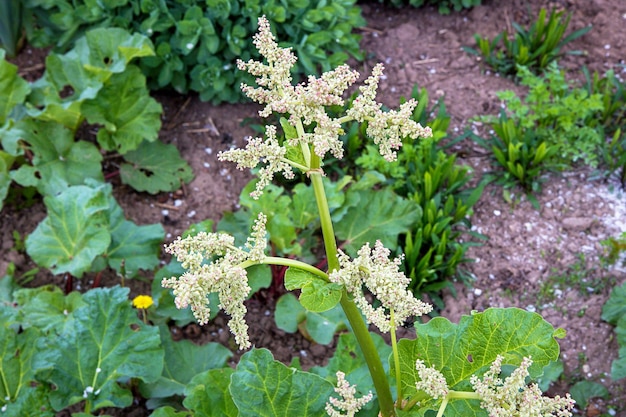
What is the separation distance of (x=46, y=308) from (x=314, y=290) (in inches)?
69.6

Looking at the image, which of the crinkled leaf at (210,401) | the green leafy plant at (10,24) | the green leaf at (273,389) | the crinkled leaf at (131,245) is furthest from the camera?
the green leafy plant at (10,24)

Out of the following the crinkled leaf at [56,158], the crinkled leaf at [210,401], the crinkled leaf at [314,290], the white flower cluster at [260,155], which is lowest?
the crinkled leaf at [56,158]

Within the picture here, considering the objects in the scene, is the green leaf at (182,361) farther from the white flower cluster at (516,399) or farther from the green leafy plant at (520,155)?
the green leafy plant at (520,155)

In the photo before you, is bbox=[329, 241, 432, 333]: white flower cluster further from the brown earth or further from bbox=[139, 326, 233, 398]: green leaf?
the brown earth

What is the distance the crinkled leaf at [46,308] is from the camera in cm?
295

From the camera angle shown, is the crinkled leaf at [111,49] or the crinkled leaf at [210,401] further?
the crinkled leaf at [111,49]

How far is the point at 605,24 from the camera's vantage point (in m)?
4.54

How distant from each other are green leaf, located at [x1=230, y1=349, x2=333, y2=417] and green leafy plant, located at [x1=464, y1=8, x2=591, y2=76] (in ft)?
9.17

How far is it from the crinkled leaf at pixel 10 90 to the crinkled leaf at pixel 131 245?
864 millimetres

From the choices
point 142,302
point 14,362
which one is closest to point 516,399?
point 142,302

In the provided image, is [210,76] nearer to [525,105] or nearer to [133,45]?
[133,45]

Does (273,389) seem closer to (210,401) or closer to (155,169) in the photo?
(210,401)

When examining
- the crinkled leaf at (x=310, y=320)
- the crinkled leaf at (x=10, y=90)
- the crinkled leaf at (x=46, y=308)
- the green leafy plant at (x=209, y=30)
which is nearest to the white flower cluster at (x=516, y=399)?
the crinkled leaf at (x=310, y=320)

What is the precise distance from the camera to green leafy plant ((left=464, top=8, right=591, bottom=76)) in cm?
425
